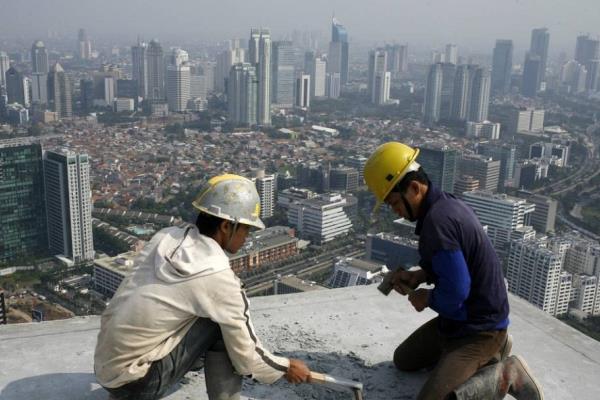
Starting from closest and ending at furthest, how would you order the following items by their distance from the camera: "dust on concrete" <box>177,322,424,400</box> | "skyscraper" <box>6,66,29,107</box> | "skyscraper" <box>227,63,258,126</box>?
"dust on concrete" <box>177,322,424,400</box> → "skyscraper" <box>227,63,258,126</box> → "skyscraper" <box>6,66,29,107</box>

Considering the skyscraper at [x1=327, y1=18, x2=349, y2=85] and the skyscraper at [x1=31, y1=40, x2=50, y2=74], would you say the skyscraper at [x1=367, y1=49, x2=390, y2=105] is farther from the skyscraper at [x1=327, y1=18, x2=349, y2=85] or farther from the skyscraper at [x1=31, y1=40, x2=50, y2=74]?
the skyscraper at [x1=31, y1=40, x2=50, y2=74]

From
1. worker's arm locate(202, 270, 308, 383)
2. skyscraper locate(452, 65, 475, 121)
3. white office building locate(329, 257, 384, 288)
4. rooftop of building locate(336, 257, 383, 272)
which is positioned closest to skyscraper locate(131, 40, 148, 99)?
skyscraper locate(452, 65, 475, 121)

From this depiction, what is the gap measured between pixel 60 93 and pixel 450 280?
22.3m

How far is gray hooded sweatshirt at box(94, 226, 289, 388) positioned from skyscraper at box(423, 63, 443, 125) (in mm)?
22413

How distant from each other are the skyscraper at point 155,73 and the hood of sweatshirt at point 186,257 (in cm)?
2590

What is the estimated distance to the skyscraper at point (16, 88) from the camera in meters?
21.8

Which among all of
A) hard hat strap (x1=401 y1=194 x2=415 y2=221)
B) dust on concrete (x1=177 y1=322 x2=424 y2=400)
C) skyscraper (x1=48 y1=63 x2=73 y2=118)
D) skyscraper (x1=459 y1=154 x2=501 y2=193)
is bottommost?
skyscraper (x1=459 y1=154 x2=501 y2=193)

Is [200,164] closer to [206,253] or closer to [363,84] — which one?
[206,253]

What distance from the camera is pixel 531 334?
1.22m

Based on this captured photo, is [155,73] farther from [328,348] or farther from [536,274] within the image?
[328,348]

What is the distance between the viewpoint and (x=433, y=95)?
903 inches

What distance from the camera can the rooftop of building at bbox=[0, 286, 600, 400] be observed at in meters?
0.97

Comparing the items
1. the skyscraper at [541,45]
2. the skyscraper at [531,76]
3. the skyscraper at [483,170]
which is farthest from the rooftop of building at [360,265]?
the skyscraper at [541,45]

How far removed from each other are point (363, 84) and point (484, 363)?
33.0 metres
